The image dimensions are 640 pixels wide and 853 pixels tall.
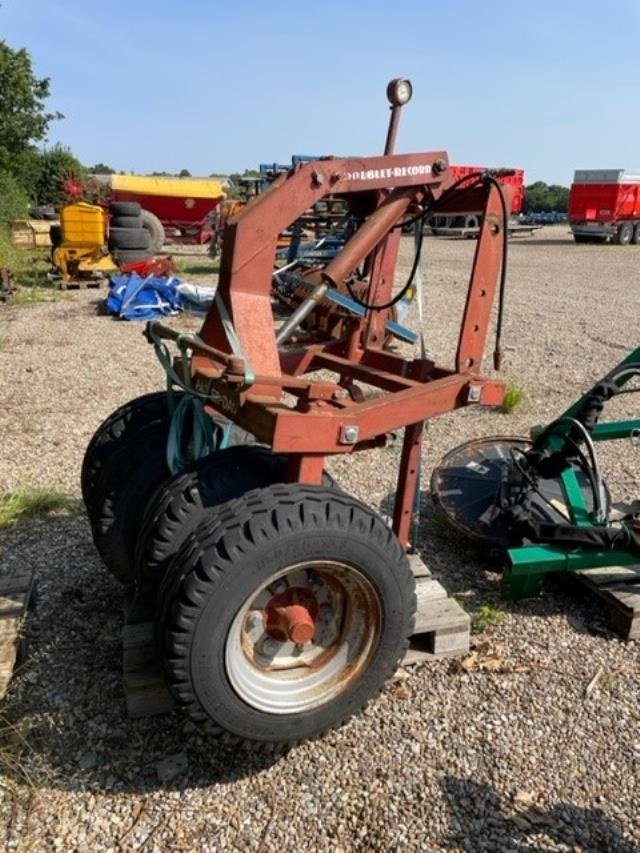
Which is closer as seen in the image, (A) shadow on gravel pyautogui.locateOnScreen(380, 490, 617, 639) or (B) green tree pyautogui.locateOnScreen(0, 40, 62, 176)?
(A) shadow on gravel pyautogui.locateOnScreen(380, 490, 617, 639)

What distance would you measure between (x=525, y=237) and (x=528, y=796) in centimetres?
3097

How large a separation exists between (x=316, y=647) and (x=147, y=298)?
896cm

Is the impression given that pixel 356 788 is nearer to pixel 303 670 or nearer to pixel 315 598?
pixel 303 670

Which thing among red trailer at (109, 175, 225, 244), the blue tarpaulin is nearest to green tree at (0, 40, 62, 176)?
red trailer at (109, 175, 225, 244)

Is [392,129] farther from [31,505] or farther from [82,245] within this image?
[82,245]

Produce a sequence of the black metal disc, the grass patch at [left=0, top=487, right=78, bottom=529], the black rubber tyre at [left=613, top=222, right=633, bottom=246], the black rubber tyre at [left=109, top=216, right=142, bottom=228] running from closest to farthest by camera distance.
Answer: the black metal disc, the grass patch at [left=0, top=487, right=78, bottom=529], the black rubber tyre at [left=109, top=216, right=142, bottom=228], the black rubber tyre at [left=613, top=222, right=633, bottom=246]

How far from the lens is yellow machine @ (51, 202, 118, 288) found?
12.9 meters

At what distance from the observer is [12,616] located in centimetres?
307

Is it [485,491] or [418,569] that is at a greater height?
[485,491]

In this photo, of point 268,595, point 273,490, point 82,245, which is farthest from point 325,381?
point 82,245

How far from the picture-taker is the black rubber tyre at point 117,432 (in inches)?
124

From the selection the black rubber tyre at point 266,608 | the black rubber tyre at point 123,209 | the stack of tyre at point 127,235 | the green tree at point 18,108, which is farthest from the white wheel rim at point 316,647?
the green tree at point 18,108

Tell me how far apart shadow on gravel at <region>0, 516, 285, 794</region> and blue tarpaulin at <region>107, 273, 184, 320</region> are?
25.1 feet

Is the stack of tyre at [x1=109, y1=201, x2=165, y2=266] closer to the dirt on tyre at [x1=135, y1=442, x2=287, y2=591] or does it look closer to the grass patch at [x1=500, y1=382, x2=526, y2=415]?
the grass patch at [x1=500, y1=382, x2=526, y2=415]
